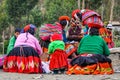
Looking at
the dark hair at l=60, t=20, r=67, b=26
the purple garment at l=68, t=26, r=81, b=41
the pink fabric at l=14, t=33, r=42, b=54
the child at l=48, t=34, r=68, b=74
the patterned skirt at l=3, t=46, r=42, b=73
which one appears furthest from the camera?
the purple garment at l=68, t=26, r=81, b=41

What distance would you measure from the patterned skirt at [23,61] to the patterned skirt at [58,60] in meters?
0.45

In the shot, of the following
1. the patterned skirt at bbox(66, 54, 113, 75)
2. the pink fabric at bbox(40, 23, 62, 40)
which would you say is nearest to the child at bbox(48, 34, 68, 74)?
the patterned skirt at bbox(66, 54, 113, 75)

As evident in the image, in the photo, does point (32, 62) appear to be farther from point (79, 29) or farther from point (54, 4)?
point (54, 4)

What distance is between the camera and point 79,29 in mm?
13820

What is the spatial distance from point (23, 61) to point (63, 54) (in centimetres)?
114

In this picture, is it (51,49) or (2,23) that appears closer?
(51,49)

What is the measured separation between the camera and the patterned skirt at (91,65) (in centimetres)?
1113

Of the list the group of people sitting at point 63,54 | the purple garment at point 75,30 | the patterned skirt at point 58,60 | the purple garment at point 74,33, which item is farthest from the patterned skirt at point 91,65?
Result: the purple garment at point 75,30

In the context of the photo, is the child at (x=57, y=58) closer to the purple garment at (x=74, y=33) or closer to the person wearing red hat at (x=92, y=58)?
the person wearing red hat at (x=92, y=58)

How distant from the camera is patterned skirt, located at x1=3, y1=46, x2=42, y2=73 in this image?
12.1 metres

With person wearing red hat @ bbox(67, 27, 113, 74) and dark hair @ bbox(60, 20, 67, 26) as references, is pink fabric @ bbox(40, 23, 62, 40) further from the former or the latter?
person wearing red hat @ bbox(67, 27, 113, 74)

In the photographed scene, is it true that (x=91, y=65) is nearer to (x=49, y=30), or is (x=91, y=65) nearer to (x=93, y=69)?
(x=93, y=69)

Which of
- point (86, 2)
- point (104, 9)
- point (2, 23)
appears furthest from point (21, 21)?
point (104, 9)

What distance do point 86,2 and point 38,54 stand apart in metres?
22.1
